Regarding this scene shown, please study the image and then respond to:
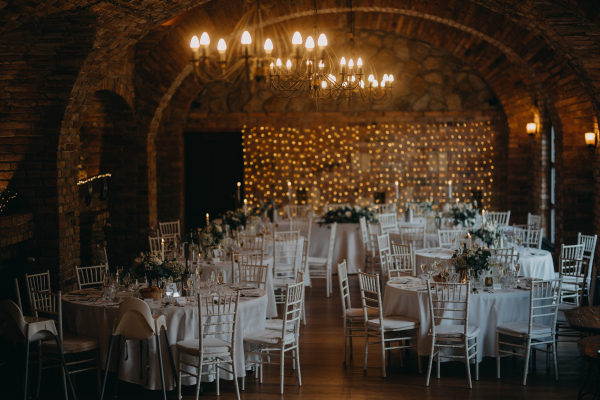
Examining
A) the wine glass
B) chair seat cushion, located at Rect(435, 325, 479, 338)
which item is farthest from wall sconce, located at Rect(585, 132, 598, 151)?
the wine glass

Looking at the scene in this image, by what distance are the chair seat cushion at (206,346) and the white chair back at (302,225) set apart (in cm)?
508

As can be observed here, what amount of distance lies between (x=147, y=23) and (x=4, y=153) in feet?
7.31

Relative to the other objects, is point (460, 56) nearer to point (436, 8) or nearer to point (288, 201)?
point (436, 8)

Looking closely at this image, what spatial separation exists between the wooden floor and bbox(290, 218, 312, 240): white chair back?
12.7ft

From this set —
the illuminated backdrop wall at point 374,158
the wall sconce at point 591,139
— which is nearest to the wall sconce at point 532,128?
the illuminated backdrop wall at point 374,158

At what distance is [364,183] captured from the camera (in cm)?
1398

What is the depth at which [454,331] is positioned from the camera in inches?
246

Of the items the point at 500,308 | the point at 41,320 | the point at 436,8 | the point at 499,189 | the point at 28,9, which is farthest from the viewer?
the point at 499,189

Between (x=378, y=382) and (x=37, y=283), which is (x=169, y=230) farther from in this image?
(x=378, y=382)

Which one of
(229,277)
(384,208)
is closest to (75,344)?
(229,277)

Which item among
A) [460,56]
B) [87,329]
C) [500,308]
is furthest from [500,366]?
[460,56]

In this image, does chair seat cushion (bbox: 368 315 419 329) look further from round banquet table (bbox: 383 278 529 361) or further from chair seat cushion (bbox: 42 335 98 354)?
chair seat cushion (bbox: 42 335 98 354)

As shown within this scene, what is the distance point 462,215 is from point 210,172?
5.61 m

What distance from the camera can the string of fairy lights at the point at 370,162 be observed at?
13.8 metres
